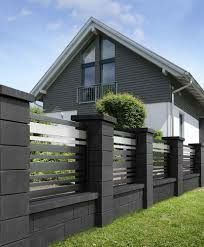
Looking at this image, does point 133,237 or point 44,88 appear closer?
point 133,237

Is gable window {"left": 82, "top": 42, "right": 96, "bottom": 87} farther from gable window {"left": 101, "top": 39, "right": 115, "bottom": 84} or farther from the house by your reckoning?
gable window {"left": 101, "top": 39, "right": 115, "bottom": 84}

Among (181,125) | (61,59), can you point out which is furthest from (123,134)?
(61,59)

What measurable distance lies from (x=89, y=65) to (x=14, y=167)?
52.5 ft

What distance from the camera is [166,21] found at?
12.5 metres

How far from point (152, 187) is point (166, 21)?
6342 mm

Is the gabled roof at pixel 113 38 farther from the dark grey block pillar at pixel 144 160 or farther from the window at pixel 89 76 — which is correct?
the dark grey block pillar at pixel 144 160

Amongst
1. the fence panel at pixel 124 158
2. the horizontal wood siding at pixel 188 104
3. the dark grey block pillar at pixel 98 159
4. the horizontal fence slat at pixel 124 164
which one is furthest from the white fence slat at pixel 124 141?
the horizontal wood siding at pixel 188 104

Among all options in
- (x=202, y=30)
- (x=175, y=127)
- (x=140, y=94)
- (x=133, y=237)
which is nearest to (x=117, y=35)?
(x=140, y=94)

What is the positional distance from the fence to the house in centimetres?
735

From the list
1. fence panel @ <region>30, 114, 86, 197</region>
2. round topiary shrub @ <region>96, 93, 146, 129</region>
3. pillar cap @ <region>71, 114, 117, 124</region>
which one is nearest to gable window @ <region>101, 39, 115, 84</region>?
round topiary shrub @ <region>96, 93, 146, 129</region>

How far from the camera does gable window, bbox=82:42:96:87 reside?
19422 millimetres

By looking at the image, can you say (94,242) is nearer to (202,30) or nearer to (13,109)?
(13,109)

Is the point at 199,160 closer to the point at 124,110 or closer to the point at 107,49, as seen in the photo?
the point at 124,110

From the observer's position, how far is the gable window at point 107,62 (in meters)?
18.8
